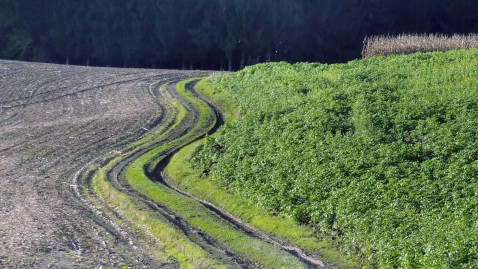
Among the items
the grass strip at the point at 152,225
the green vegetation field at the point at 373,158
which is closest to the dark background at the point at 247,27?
the green vegetation field at the point at 373,158

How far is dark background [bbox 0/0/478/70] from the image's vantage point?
59156mm

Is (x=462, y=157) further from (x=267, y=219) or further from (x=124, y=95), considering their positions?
(x=124, y=95)

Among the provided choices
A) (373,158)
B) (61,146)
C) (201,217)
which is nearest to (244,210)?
(201,217)

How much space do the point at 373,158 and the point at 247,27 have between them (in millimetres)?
40034

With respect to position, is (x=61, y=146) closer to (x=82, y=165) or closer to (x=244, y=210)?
(x=82, y=165)

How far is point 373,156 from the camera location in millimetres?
19828

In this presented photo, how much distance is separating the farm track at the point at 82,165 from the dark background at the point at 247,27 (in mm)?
13294

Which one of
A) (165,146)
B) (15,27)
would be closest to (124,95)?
(165,146)

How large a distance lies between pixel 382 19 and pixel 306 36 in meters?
5.62

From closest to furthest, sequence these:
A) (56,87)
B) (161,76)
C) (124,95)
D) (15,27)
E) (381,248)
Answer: (381,248) → (124,95) → (56,87) → (161,76) → (15,27)

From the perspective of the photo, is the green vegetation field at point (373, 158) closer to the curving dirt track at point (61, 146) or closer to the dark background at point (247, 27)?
the curving dirt track at point (61, 146)

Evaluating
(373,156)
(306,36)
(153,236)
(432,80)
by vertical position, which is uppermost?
(306,36)

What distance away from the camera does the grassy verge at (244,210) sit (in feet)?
57.3

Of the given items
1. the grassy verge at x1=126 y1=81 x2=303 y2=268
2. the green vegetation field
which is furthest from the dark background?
the grassy verge at x1=126 y1=81 x2=303 y2=268
